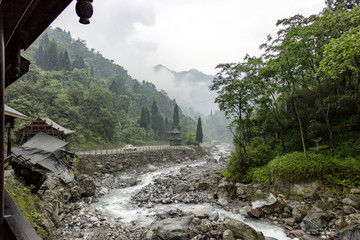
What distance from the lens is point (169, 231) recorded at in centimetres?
854

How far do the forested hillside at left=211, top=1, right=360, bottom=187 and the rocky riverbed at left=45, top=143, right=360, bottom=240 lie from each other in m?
1.36

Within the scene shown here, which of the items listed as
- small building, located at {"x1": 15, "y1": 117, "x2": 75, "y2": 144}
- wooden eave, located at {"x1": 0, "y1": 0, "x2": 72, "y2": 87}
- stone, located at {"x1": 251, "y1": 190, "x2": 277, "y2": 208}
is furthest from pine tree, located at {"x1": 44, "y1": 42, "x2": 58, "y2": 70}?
wooden eave, located at {"x1": 0, "y1": 0, "x2": 72, "y2": 87}

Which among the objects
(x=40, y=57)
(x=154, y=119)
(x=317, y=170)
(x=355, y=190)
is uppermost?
(x=40, y=57)

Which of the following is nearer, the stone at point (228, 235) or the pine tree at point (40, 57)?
the stone at point (228, 235)

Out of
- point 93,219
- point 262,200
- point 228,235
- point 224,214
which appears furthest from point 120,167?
point 228,235

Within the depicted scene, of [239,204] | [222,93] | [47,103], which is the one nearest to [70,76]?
[47,103]

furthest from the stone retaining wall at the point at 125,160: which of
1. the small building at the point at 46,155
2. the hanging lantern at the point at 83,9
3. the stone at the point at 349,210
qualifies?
the hanging lantern at the point at 83,9

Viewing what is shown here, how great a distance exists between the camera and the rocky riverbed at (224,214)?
28.5 ft

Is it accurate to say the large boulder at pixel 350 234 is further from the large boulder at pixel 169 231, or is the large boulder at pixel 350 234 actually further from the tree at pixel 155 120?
the tree at pixel 155 120

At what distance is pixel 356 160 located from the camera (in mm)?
11078

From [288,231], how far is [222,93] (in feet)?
36.3

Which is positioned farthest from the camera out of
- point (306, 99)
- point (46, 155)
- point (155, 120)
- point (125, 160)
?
point (155, 120)

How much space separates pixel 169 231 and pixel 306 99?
1677cm

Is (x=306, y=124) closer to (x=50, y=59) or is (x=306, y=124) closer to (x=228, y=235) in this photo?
(x=228, y=235)
